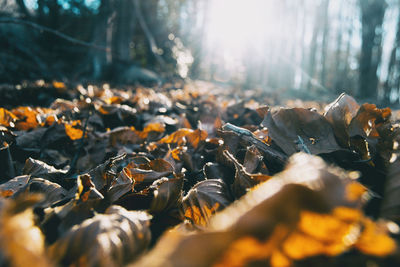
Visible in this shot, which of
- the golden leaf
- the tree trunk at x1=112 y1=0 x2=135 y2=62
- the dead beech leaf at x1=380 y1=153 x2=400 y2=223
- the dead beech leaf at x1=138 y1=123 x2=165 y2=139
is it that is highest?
the tree trunk at x1=112 y1=0 x2=135 y2=62

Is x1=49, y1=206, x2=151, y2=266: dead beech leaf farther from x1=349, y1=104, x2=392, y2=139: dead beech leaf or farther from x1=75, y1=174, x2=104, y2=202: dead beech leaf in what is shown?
x1=349, y1=104, x2=392, y2=139: dead beech leaf

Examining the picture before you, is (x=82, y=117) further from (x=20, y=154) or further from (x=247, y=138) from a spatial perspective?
(x=247, y=138)

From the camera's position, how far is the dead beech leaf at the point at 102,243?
45cm

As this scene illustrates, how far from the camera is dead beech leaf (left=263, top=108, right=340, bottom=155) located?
0.82 m

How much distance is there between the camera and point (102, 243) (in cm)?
47

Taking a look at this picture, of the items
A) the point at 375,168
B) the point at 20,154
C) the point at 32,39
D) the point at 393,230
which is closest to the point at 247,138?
the point at 375,168

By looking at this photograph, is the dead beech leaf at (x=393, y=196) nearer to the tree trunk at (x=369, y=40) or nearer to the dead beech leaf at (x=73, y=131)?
the dead beech leaf at (x=73, y=131)

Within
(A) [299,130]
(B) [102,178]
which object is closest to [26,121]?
(B) [102,178]

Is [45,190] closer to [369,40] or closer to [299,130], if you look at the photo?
[299,130]

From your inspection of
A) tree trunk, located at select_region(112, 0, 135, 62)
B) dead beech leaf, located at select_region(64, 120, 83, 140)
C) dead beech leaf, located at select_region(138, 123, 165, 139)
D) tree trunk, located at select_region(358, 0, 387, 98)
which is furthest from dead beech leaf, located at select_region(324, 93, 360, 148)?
tree trunk, located at select_region(358, 0, 387, 98)

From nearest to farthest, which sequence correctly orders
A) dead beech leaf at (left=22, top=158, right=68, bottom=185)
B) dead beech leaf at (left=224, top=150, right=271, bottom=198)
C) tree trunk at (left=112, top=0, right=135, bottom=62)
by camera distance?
dead beech leaf at (left=224, top=150, right=271, bottom=198), dead beech leaf at (left=22, top=158, right=68, bottom=185), tree trunk at (left=112, top=0, right=135, bottom=62)

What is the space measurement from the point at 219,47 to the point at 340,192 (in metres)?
26.0

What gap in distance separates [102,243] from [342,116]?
0.76m

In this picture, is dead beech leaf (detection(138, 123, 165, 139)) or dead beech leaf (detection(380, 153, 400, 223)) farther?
dead beech leaf (detection(138, 123, 165, 139))
